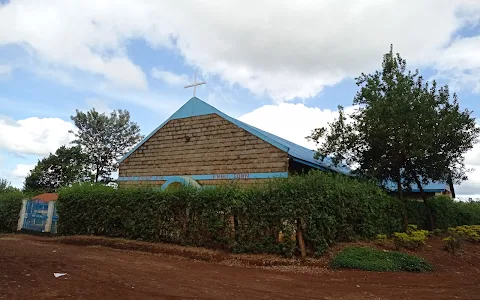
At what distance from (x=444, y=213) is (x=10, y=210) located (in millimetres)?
22370

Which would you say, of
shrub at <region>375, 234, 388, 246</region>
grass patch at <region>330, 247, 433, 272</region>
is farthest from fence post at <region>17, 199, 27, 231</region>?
shrub at <region>375, 234, 388, 246</region>

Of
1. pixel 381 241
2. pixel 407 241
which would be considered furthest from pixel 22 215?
pixel 407 241

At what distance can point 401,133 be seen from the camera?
1432 centimetres

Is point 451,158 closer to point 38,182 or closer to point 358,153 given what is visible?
point 358,153

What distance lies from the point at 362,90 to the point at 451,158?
202 inches

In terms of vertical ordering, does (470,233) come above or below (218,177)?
below

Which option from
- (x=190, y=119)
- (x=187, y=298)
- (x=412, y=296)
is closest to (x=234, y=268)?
(x=187, y=298)

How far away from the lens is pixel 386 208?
47.1 ft

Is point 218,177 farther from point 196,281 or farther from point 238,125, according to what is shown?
point 196,281

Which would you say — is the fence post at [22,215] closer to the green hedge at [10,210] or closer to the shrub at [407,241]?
the green hedge at [10,210]

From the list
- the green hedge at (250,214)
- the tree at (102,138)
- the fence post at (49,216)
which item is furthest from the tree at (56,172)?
the green hedge at (250,214)

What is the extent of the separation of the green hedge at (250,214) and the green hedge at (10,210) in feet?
21.7

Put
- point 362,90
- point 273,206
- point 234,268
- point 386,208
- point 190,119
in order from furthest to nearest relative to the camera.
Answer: point 190,119, point 362,90, point 386,208, point 273,206, point 234,268

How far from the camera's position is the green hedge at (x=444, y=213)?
17214 millimetres
